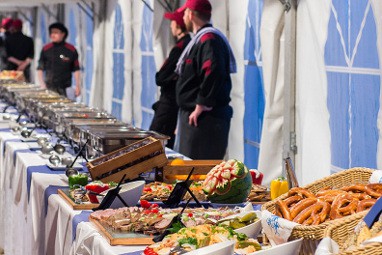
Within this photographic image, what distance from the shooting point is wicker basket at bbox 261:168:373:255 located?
2.17 metres

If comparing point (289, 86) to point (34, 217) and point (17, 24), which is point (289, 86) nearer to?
point (34, 217)

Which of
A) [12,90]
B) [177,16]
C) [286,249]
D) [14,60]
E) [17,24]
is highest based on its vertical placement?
[177,16]

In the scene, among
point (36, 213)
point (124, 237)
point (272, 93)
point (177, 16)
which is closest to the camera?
point (124, 237)

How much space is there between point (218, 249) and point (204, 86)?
11.9 feet

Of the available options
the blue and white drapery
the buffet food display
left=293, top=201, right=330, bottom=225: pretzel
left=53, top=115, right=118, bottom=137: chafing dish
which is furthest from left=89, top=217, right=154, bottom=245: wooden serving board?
left=53, top=115, right=118, bottom=137: chafing dish

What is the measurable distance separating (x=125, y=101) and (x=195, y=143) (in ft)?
15.3

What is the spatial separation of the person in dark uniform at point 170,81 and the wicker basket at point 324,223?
12.2 feet

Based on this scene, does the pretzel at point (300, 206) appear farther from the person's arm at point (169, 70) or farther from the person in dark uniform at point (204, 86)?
the person's arm at point (169, 70)

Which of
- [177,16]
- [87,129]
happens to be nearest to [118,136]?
[87,129]

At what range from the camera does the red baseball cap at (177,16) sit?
20.8ft

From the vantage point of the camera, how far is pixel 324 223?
7.19 ft

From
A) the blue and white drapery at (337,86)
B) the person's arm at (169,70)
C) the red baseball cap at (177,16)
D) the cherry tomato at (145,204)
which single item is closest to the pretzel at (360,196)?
the cherry tomato at (145,204)

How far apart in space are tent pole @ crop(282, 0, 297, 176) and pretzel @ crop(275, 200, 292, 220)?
3171 mm

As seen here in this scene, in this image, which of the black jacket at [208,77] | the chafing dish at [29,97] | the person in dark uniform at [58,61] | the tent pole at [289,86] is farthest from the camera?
the person in dark uniform at [58,61]
